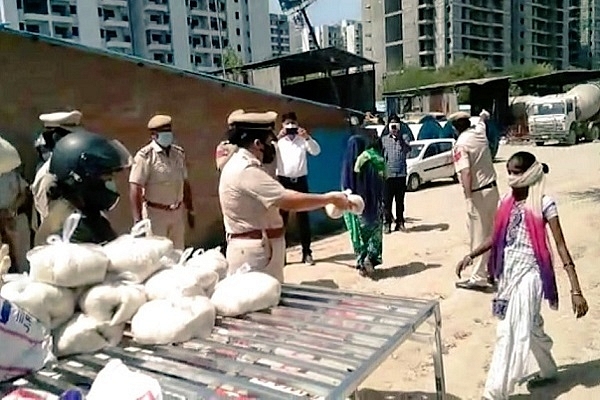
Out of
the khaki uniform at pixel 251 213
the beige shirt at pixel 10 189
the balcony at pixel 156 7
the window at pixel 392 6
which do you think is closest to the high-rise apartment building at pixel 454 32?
the window at pixel 392 6

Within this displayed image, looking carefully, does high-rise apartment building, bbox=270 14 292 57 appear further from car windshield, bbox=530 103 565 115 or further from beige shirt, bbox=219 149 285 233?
beige shirt, bbox=219 149 285 233

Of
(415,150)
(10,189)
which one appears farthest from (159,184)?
(415,150)

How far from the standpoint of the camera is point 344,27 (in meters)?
128

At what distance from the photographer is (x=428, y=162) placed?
608 inches

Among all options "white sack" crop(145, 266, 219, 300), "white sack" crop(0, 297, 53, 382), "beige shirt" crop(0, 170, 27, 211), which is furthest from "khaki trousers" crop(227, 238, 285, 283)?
"beige shirt" crop(0, 170, 27, 211)

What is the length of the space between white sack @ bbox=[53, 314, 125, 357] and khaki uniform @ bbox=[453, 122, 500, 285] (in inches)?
187

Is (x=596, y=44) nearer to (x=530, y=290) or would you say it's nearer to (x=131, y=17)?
(x=131, y=17)

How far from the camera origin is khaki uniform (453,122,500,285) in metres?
6.26

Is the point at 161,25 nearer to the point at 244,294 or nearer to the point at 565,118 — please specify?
the point at 565,118

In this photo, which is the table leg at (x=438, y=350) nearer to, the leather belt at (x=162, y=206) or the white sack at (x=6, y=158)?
the white sack at (x=6, y=158)

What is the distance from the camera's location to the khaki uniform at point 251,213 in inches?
131

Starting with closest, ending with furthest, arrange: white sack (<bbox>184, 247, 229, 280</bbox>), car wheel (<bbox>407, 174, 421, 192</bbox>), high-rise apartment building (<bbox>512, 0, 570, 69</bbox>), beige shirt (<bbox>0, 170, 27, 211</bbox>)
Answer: white sack (<bbox>184, 247, 229, 280</bbox>)
beige shirt (<bbox>0, 170, 27, 211</bbox>)
car wheel (<bbox>407, 174, 421, 192</bbox>)
high-rise apartment building (<bbox>512, 0, 570, 69</bbox>)

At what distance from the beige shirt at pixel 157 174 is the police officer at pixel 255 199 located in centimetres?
220

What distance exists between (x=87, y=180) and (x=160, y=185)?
3.04m
